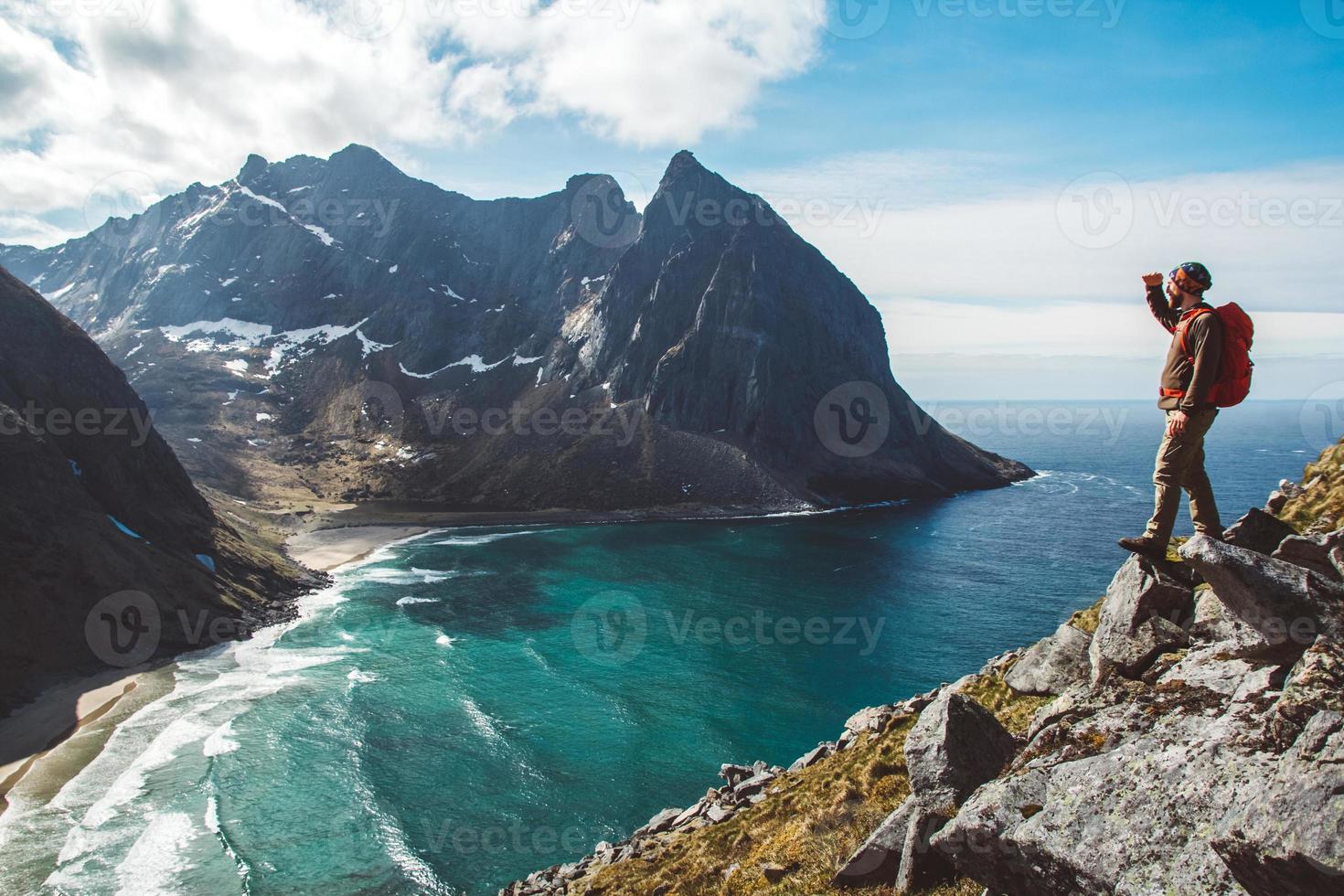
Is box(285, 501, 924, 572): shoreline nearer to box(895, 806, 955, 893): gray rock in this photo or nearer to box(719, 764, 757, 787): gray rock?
box(719, 764, 757, 787): gray rock

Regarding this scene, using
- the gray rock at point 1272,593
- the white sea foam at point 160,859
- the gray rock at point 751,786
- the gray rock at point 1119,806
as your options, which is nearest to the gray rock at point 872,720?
the gray rock at point 751,786

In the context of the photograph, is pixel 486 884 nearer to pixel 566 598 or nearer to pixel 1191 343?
pixel 1191 343

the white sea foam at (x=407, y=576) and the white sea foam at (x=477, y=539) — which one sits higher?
the white sea foam at (x=477, y=539)

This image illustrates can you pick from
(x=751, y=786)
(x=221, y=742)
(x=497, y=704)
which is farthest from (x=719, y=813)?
(x=221, y=742)

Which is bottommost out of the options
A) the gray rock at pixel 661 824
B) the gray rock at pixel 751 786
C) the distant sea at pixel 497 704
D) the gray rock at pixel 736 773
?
the distant sea at pixel 497 704

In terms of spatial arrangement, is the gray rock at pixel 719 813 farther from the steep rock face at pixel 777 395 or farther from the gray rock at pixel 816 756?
the steep rock face at pixel 777 395
